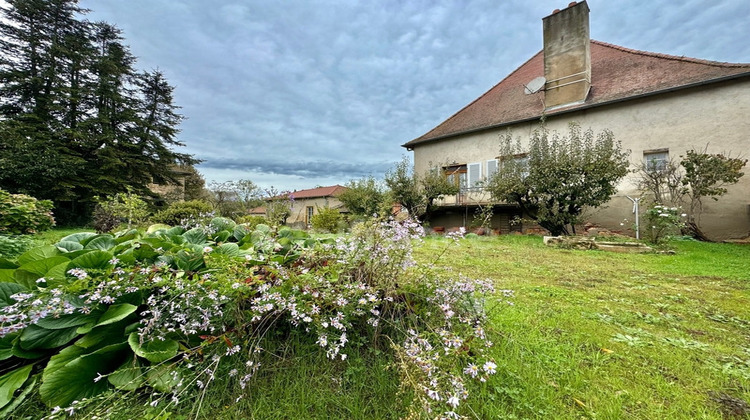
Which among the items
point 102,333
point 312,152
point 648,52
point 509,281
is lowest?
point 509,281

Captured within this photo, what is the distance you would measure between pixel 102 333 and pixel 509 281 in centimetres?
313

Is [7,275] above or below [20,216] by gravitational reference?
below

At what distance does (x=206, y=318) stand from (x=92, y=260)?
23.5 inches

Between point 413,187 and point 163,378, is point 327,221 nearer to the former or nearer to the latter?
point 413,187

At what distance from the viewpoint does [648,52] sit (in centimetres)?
938

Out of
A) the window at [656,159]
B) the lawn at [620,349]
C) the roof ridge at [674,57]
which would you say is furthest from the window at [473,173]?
the lawn at [620,349]

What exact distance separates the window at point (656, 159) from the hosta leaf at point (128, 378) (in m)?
10.8

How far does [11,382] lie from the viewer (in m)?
0.96

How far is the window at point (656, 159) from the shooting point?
783 cm

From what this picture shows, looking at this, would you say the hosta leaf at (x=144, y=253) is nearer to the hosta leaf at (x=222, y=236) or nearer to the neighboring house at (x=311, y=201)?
the hosta leaf at (x=222, y=236)

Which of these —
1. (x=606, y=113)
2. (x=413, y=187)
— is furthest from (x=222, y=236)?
(x=606, y=113)

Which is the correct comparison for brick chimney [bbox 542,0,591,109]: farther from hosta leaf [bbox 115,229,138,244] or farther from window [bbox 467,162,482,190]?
hosta leaf [bbox 115,229,138,244]

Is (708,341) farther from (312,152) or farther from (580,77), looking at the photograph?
(312,152)

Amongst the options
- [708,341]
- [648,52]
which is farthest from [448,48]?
[708,341]
